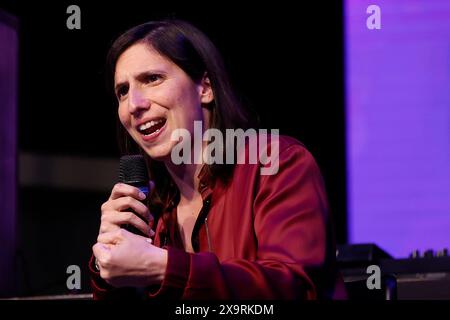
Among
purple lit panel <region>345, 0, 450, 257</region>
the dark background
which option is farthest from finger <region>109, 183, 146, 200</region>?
purple lit panel <region>345, 0, 450, 257</region>

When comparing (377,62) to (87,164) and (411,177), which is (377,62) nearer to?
(411,177)

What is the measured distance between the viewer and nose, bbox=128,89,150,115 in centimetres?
171

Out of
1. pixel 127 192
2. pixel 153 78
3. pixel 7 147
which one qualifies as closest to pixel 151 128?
pixel 153 78

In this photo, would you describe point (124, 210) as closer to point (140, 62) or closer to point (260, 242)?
point (260, 242)

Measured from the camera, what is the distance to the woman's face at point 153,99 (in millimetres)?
1719

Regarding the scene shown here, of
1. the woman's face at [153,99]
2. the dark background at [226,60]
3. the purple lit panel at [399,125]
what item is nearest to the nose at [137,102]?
the woman's face at [153,99]

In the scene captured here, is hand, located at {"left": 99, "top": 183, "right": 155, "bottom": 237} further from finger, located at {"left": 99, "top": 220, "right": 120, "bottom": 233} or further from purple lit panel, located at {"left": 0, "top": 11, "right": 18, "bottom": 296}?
purple lit panel, located at {"left": 0, "top": 11, "right": 18, "bottom": 296}

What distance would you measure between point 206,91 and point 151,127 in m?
0.19

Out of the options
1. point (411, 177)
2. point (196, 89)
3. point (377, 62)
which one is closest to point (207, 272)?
point (196, 89)

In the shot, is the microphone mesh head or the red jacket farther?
the microphone mesh head

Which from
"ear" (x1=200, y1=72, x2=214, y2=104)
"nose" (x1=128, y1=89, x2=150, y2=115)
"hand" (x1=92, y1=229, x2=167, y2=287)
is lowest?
"hand" (x1=92, y1=229, x2=167, y2=287)

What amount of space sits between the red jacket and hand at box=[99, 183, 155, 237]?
8cm

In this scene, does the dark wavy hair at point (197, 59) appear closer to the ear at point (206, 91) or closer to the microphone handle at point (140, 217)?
the ear at point (206, 91)

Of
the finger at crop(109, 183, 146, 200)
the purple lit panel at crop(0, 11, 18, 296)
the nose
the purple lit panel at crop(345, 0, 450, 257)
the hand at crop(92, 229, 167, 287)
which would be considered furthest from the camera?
the purple lit panel at crop(345, 0, 450, 257)
